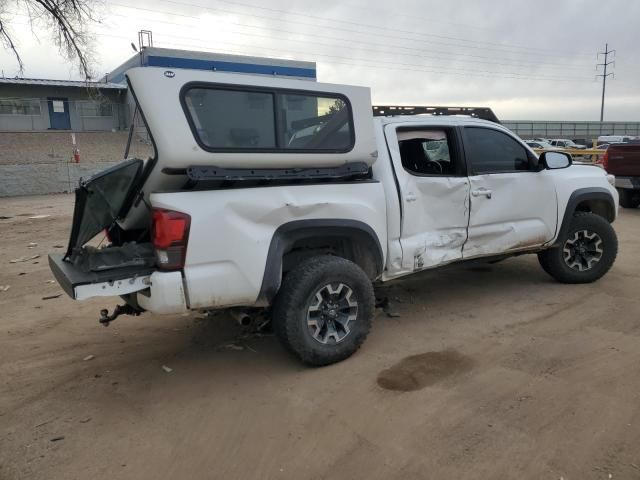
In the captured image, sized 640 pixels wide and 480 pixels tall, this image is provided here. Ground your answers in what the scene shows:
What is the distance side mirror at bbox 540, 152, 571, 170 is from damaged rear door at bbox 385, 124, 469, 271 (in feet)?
3.45

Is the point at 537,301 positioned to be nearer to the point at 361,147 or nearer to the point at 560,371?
the point at 560,371

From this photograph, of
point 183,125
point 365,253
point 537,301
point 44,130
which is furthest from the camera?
point 44,130

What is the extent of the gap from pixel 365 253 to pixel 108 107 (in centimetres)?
3154

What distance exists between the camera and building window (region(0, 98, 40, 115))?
3021 centimetres

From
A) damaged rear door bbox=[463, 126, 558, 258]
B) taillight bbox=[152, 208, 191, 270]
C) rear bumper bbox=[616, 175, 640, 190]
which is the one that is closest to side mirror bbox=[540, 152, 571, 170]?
damaged rear door bbox=[463, 126, 558, 258]

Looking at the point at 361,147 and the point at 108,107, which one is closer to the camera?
the point at 361,147

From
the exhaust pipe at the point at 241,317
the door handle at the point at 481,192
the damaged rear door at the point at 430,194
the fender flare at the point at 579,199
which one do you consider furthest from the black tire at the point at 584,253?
the exhaust pipe at the point at 241,317

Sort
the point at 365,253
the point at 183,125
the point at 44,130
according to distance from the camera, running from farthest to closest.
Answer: the point at 44,130 < the point at 365,253 < the point at 183,125

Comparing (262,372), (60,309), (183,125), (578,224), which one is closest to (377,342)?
(262,372)

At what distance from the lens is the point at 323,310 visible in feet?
13.0

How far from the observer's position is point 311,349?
12.7 ft

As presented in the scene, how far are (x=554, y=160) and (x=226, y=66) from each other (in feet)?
81.9

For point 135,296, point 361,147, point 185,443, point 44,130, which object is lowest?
point 185,443

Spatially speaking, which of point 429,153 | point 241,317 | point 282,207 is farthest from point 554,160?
point 241,317
